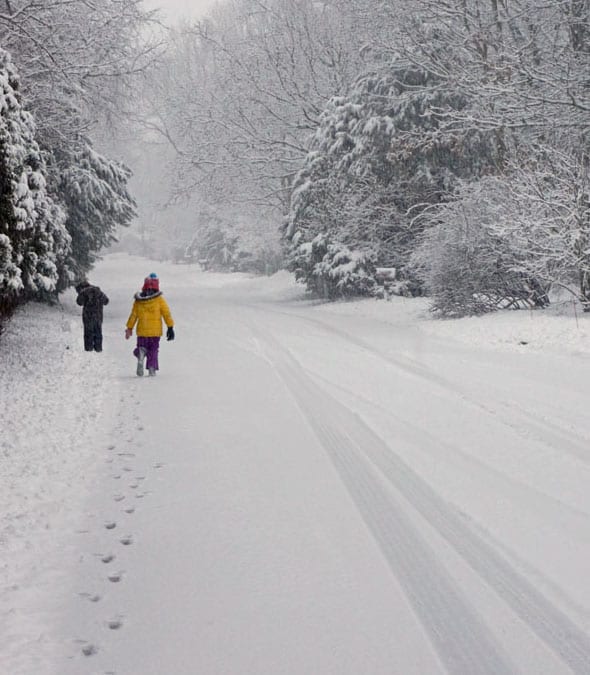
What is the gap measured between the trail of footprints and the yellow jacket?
3704mm

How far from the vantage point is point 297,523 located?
14.0ft

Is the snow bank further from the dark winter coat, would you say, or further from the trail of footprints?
the dark winter coat

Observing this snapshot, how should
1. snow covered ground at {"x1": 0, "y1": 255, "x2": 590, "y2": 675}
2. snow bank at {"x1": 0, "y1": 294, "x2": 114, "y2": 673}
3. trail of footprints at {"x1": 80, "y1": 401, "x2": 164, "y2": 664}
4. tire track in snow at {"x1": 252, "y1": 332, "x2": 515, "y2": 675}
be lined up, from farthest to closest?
snow bank at {"x1": 0, "y1": 294, "x2": 114, "y2": 673} < trail of footprints at {"x1": 80, "y1": 401, "x2": 164, "y2": 664} < snow covered ground at {"x1": 0, "y1": 255, "x2": 590, "y2": 675} < tire track in snow at {"x1": 252, "y1": 332, "x2": 515, "y2": 675}

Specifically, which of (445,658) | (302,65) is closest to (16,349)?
(445,658)

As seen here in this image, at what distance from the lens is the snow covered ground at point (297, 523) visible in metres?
2.91

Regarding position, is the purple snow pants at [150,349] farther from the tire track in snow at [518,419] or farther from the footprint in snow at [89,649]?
the footprint in snow at [89,649]

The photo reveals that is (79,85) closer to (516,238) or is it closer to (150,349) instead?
(150,349)

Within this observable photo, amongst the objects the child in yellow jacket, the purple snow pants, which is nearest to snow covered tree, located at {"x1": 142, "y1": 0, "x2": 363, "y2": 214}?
the child in yellow jacket

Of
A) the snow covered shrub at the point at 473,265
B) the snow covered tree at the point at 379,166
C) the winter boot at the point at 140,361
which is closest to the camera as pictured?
the winter boot at the point at 140,361

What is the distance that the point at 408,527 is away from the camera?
13.6ft

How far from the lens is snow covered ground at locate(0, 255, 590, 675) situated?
9.56ft

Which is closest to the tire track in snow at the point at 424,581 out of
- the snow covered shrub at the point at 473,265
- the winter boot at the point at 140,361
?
the winter boot at the point at 140,361

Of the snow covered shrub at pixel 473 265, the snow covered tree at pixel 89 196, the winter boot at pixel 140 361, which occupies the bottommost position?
the winter boot at pixel 140 361

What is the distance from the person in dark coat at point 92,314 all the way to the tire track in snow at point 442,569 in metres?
7.63
